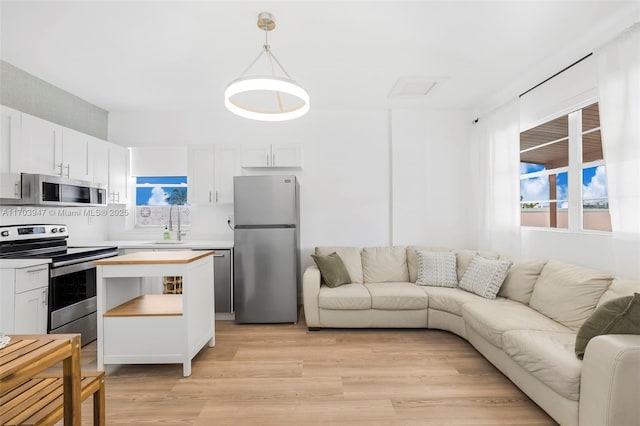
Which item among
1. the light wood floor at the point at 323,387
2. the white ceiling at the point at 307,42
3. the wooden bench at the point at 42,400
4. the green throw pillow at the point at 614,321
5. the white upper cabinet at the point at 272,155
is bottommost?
the light wood floor at the point at 323,387

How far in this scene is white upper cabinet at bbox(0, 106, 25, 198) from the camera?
269cm

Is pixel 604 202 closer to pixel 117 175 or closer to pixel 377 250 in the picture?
pixel 377 250

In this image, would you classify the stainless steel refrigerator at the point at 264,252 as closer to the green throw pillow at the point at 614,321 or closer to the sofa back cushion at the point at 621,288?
the green throw pillow at the point at 614,321

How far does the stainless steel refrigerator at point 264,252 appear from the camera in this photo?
12.1 feet

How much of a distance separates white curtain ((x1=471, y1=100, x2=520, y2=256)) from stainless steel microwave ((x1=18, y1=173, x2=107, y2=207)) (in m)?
4.63

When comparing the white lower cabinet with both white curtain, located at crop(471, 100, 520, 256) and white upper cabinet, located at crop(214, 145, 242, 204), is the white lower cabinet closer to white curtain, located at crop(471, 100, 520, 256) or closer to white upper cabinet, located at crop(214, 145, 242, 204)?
white upper cabinet, located at crop(214, 145, 242, 204)

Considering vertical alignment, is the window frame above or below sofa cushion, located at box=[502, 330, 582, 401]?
above

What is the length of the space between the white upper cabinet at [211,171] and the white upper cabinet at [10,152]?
5.42 ft

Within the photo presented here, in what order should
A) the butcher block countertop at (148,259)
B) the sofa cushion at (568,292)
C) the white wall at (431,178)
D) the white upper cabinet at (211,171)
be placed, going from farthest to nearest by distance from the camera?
the white wall at (431,178) → the white upper cabinet at (211,171) → the butcher block countertop at (148,259) → the sofa cushion at (568,292)

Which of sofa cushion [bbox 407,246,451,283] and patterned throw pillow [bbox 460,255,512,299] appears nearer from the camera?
patterned throw pillow [bbox 460,255,512,299]

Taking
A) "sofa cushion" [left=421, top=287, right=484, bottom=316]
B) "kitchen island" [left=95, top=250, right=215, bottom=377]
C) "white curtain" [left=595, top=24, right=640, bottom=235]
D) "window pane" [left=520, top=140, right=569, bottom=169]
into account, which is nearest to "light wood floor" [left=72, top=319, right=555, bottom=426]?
"kitchen island" [left=95, top=250, right=215, bottom=377]

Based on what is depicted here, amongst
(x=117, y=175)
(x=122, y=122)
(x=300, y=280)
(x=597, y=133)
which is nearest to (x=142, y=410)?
(x=300, y=280)

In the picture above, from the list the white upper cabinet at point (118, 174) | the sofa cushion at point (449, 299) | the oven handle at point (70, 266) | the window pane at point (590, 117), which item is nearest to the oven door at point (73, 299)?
the oven handle at point (70, 266)

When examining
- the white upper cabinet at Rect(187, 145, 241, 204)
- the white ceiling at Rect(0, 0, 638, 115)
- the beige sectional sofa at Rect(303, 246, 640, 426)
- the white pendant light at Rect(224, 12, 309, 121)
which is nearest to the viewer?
the beige sectional sofa at Rect(303, 246, 640, 426)
